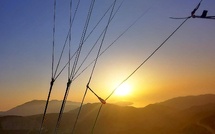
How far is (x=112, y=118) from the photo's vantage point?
107 metres

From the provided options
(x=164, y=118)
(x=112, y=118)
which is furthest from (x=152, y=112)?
(x=112, y=118)

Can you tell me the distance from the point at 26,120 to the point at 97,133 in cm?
2611

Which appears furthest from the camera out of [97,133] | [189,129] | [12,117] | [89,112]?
[89,112]

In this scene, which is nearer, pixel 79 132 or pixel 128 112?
pixel 79 132

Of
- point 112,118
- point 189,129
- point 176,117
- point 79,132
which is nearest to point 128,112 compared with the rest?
point 112,118

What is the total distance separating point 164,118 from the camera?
105 metres

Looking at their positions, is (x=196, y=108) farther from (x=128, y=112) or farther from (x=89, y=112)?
(x=89, y=112)

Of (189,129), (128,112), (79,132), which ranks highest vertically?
(128,112)

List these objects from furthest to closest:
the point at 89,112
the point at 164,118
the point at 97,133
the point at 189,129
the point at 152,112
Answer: the point at 89,112 < the point at 152,112 < the point at 164,118 < the point at 97,133 < the point at 189,129

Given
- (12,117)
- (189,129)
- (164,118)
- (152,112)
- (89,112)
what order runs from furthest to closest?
(89,112), (152,112), (164,118), (12,117), (189,129)

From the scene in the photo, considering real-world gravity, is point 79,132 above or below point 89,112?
below

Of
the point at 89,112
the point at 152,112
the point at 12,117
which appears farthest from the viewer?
the point at 89,112

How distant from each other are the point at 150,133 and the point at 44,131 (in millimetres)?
36099

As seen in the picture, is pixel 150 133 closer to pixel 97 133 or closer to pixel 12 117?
pixel 97 133
